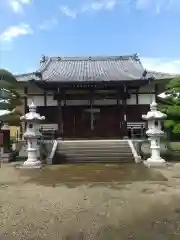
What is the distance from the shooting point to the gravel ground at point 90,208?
524cm

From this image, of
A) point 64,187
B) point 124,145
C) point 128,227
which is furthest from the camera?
point 124,145

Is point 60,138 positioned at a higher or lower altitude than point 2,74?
lower

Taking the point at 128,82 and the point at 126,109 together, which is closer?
the point at 128,82

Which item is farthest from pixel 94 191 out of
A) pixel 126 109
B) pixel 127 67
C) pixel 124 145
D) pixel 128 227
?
pixel 127 67

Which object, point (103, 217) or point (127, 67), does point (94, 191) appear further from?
point (127, 67)

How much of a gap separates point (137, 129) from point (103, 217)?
1626 cm

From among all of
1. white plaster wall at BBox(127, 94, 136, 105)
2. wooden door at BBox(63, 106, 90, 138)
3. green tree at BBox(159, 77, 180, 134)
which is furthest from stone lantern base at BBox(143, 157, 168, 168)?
white plaster wall at BBox(127, 94, 136, 105)

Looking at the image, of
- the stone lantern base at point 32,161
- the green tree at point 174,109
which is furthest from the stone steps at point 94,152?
the green tree at point 174,109

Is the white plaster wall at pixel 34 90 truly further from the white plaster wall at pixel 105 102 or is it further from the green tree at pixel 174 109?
the green tree at pixel 174 109

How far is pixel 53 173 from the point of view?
11.6m

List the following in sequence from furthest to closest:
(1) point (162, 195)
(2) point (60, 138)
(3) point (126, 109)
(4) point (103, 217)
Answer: (3) point (126, 109) < (2) point (60, 138) < (1) point (162, 195) < (4) point (103, 217)

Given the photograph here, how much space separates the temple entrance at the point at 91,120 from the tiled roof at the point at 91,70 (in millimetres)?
2369

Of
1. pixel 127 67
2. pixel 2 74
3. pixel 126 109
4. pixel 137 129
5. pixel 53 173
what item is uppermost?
pixel 127 67

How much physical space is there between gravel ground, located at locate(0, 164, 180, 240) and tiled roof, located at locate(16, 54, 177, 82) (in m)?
11.9
